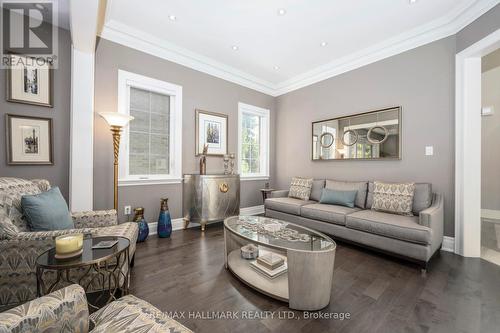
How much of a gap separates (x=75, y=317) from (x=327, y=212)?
110 inches

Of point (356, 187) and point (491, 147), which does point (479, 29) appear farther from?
point (491, 147)

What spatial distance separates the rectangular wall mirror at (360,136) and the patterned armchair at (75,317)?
3.52m

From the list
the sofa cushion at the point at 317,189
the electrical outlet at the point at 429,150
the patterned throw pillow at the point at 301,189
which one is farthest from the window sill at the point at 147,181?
the electrical outlet at the point at 429,150

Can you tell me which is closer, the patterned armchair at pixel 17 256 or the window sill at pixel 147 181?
the patterned armchair at pixel 17 256

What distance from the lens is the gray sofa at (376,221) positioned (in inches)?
85.3

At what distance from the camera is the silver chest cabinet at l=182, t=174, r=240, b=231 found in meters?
3.38

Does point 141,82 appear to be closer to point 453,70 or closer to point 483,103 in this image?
point 453,70

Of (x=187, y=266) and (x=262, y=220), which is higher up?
(x=262, y=220)

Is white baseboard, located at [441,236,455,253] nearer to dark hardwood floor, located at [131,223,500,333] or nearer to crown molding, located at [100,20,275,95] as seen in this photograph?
dark hardwood floor, located at [131,223,500,333]

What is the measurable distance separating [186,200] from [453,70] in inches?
165

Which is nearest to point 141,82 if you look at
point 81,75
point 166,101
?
point 166,101

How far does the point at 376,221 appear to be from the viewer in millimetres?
2461

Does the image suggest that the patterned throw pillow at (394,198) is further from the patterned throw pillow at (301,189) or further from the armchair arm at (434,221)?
the patterned throw pillow at (301,189)

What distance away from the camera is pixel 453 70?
268cm
